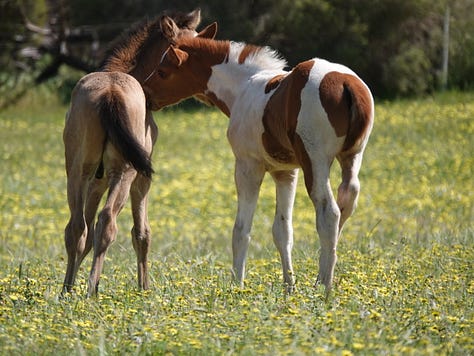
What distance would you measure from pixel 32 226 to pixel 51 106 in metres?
13.7

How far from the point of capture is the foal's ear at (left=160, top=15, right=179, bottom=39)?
24.8ft

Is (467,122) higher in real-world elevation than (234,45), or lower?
lower

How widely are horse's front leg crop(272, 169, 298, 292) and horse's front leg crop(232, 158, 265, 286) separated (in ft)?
0.64

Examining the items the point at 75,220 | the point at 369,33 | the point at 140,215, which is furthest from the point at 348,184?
the point at 369,33

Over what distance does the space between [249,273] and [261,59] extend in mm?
1666

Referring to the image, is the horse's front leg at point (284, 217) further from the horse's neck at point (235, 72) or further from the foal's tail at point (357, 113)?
the foal's tail at point (357, 113)

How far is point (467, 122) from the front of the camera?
18.6 metres

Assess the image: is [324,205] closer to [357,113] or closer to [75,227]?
[357,113]

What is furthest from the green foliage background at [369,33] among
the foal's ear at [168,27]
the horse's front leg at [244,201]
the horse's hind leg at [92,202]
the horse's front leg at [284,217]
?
the horse's hind leg at [92,202]

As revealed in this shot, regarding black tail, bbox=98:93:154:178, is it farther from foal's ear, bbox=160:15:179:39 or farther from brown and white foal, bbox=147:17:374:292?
foal's ear, bbox=160:15:179:39

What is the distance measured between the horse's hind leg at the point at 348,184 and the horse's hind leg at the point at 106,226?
149 centimetres

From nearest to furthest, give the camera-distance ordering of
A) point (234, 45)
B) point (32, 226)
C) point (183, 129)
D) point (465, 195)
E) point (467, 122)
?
point (234, 45) < point (32, 226) < point (465, 195) < point (467, 122) < point (183, 129)

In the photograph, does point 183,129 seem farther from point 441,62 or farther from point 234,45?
point 234,45

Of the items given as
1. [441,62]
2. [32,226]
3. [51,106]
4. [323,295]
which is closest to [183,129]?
[51,106]
